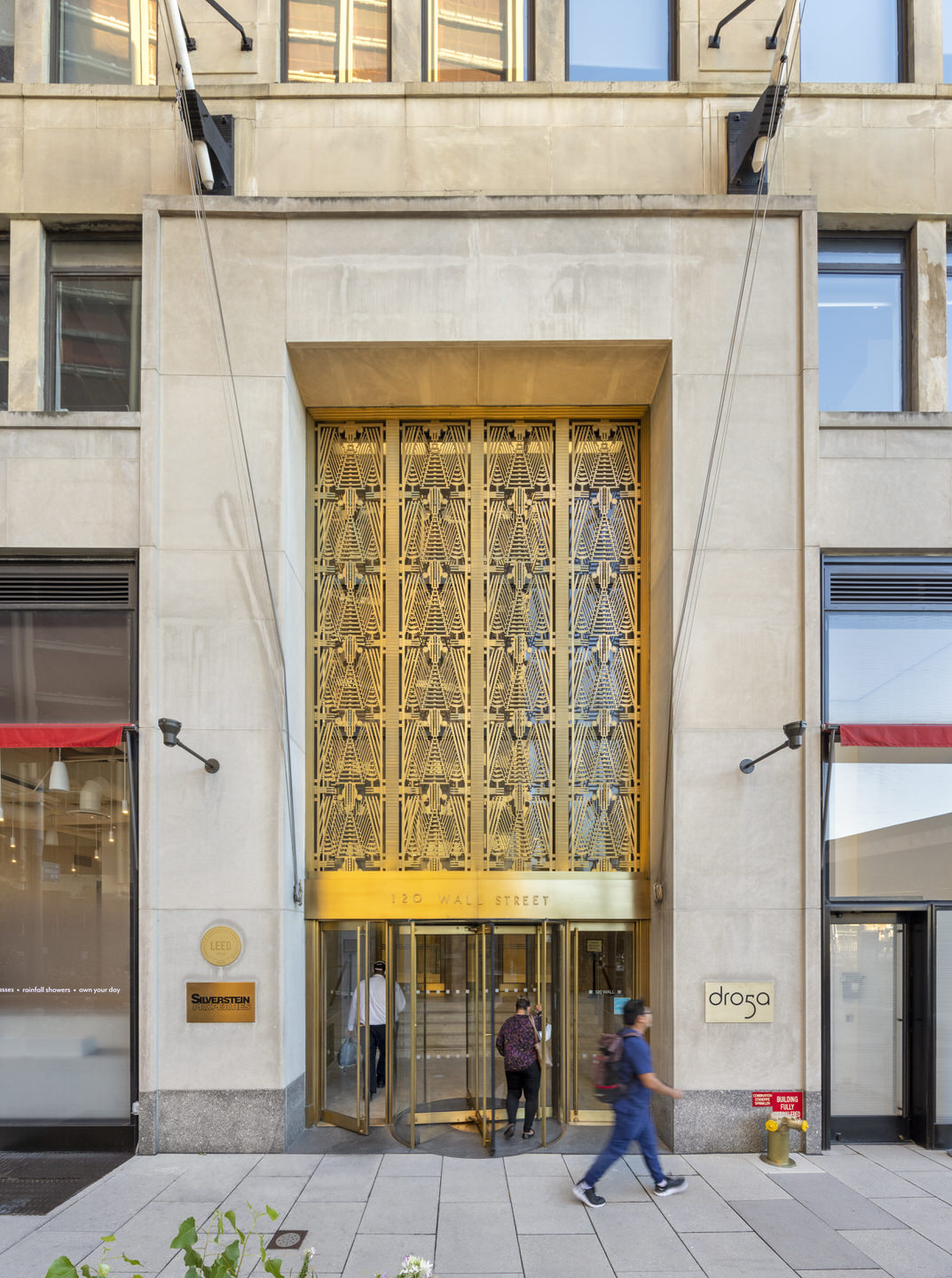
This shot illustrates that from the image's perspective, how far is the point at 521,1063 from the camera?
32.4ft

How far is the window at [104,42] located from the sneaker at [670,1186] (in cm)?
1294

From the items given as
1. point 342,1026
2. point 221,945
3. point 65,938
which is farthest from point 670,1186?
point 65,938

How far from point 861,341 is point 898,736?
4.67 metres

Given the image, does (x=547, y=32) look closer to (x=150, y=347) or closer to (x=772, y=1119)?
(x=150, y=347)

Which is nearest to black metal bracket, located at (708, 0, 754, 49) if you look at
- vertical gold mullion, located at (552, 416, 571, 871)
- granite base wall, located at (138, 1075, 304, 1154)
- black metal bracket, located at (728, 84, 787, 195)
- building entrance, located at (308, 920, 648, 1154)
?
black metal bracket, located at (728, 84, 787, 195)

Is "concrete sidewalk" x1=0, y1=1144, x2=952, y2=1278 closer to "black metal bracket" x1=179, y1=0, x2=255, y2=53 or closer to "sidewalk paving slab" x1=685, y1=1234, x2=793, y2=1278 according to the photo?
"sidewalk paving slab" x1=685, y1=1234, x2=793, y2=1278

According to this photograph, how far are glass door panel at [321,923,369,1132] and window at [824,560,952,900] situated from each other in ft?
18.2

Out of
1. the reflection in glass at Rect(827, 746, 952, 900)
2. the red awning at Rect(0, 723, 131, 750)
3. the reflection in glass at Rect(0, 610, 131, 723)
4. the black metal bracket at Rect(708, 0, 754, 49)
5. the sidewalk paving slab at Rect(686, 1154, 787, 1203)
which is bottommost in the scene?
the sidewalk paving slab at Rect(686, 1154, 787, 1203)

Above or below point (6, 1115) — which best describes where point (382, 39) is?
above

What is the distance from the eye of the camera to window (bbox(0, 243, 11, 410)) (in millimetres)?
10969

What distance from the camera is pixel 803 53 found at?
11203 mm

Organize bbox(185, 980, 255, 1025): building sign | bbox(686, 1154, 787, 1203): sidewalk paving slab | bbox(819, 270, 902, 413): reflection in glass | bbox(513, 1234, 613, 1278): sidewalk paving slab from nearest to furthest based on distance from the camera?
bbox(513, 1234, 613, 1278): sidewalk paving slab, bbox(686, 1154, 787, 1203): sidewalk paving slab, bbox(185, 980, 255, 1025): building sign, bbox(819, 270, 902, 413): reflection in glass

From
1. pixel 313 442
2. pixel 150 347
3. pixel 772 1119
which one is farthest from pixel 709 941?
pixel 150 347

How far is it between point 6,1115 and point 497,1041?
17.0 feet
